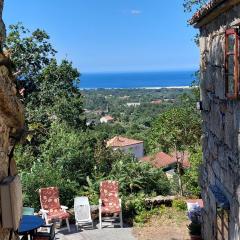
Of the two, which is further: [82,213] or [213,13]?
[82,213]

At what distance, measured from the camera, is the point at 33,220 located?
25.6ft

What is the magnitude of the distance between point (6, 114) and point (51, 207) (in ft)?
23.8

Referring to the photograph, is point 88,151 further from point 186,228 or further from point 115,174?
point 186,228

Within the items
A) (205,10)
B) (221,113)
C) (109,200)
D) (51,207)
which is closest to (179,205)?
(109,200)

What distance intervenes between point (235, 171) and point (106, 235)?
5.01 meters

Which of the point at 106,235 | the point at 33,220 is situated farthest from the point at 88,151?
the point at 33,220

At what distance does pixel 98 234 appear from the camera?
10.4m

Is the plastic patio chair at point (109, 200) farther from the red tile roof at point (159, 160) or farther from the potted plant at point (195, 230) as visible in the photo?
the red tile roof at point (159, 160)

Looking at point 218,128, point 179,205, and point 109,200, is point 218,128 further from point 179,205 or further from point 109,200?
point 179,205

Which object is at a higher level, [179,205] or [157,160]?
[157,160]

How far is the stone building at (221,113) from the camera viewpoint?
577 centimetres

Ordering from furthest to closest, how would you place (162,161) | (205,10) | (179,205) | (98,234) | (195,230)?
(162,161), (179,205), (98,234), (195,230), (205,10)

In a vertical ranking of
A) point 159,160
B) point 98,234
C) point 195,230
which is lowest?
point 159,160

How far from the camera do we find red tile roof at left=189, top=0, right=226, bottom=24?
617 cm
